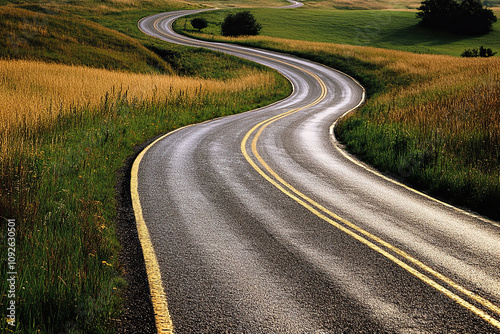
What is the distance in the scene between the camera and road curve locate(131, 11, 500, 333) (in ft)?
13.9

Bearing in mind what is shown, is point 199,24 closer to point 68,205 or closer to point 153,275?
point 68,205

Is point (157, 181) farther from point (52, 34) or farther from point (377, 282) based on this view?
point (52, 34)

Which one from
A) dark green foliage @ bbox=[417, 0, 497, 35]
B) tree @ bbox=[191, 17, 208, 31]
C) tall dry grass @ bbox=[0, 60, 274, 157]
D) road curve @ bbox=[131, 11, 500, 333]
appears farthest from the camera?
dark green foliage @ bbox=[417, 0, 497, 35]

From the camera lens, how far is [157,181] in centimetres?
889

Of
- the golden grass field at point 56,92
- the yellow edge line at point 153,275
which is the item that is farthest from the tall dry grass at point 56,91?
the yellow edge line at point 153,275

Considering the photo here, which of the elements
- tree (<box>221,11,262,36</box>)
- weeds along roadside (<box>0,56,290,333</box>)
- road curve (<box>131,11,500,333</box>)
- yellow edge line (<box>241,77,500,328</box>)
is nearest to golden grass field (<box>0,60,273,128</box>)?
weeds along roadside (<box>0,56,290,333</box>)

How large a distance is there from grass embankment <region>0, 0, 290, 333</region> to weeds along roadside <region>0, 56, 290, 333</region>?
0.02 meters

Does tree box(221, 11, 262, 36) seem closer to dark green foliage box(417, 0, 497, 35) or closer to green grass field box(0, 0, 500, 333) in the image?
green grass field box(0, 0, 500, 333)

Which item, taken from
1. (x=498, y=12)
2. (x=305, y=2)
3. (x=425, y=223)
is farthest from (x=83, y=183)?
(x=305, y=2)

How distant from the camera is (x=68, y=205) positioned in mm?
6168

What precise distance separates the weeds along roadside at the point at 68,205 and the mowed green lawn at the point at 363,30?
5164 cm

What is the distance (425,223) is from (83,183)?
21.0 feet

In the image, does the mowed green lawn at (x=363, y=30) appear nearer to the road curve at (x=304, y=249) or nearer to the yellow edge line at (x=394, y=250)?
the road curve at (x=304, y=249)

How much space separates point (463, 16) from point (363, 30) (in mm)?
16493
